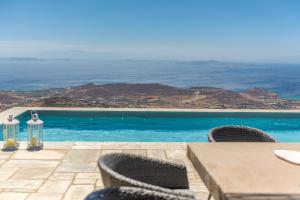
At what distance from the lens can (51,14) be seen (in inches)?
1032

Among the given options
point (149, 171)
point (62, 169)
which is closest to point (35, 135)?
point (62, 169)

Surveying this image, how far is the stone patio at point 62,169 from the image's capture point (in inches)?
140

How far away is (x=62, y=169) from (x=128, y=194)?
2.61 m

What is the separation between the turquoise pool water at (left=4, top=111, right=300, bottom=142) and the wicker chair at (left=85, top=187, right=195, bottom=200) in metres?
6.20

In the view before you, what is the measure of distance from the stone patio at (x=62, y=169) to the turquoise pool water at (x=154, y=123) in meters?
2.82

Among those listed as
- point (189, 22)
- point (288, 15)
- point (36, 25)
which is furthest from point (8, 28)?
point (288, 15)

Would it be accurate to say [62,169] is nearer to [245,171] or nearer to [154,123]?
[245,171]

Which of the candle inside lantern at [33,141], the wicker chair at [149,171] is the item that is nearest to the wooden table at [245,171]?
the wicker chair at [149,171]

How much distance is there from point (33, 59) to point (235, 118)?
2063 inches

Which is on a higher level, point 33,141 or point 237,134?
point 237,134

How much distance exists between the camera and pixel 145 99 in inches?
461

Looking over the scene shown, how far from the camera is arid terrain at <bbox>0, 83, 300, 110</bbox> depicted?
1013cm

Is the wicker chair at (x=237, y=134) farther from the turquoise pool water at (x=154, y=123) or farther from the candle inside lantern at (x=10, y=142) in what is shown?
the turquoise pool water at (x=154, y=123)

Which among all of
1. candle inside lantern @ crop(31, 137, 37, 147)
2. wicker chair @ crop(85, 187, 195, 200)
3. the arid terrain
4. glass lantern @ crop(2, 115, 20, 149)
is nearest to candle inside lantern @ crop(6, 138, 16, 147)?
glass lantern @ crop(2, 115, 20, 149)
